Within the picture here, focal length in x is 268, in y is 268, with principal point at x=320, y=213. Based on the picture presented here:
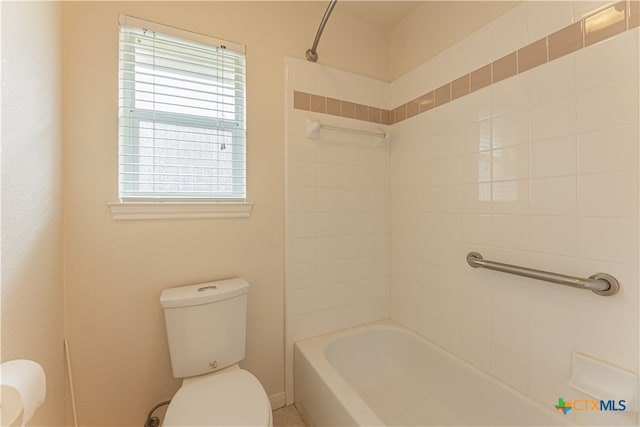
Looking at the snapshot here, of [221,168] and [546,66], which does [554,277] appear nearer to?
[546,66]

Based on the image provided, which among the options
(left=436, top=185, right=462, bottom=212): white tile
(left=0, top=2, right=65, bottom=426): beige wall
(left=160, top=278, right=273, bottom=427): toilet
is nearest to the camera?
(left=0, top=2, right=65, bottom=426): beige wall

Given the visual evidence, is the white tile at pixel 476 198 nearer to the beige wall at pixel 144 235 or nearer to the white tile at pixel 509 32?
the white tile at pixel 509 32

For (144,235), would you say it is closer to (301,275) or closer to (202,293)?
(202,293)

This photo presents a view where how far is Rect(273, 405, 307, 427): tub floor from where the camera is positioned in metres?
1.44

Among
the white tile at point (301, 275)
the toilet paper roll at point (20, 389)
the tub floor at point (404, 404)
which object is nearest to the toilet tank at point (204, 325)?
the white tile at point (301, 275)

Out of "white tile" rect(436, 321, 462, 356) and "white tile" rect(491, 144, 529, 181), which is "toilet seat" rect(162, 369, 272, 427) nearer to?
"white tile" rect(436, 321, 462, 356)

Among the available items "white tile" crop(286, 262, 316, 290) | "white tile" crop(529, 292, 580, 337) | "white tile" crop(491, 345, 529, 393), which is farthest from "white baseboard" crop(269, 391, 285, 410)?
"white tile" crop(529, 292, 580, 337)

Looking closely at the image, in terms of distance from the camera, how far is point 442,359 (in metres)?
1.47

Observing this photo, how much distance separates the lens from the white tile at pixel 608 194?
85cm

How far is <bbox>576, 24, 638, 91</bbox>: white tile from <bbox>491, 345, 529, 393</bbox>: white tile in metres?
1.11

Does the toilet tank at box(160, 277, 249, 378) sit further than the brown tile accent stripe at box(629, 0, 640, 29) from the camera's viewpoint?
Yes

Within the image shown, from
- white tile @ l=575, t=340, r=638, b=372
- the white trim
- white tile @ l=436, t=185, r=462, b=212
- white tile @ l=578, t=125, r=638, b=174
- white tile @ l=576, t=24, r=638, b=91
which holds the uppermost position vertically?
the white trim

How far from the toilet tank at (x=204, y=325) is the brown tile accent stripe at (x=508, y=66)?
112cm

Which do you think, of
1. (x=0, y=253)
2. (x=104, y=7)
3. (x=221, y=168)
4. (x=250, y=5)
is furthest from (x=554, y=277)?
(x=104, y=7)
